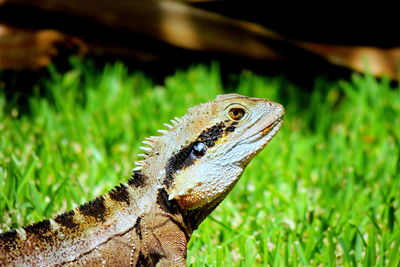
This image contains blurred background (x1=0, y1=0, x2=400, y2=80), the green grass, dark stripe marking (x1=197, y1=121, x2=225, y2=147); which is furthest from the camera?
blurred background (x1=0, y1=0, x2=400, y2=80)

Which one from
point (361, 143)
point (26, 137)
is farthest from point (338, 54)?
point (26, 137)

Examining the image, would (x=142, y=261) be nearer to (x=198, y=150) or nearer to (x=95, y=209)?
(x=95, y=209)

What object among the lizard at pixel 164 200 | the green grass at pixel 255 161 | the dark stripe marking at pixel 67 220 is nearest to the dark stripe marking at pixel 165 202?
the lizard at pixel 164 200

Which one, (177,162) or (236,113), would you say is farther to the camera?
(236,113)

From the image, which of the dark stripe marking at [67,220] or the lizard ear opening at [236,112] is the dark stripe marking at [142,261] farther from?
the lizard ear opening at [236,112]

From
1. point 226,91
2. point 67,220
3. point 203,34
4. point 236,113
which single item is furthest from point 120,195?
point 203,34

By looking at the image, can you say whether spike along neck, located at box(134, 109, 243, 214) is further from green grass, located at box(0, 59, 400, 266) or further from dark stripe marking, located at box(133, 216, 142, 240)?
green grass, located at box(0, 59, 400, 266)

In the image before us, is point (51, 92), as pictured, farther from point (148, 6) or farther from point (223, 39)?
point (223, 39)

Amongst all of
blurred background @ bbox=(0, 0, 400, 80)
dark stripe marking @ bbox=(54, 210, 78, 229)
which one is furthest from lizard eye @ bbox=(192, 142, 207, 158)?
blurred background @ bbox=(0, 0, 400, 80)
